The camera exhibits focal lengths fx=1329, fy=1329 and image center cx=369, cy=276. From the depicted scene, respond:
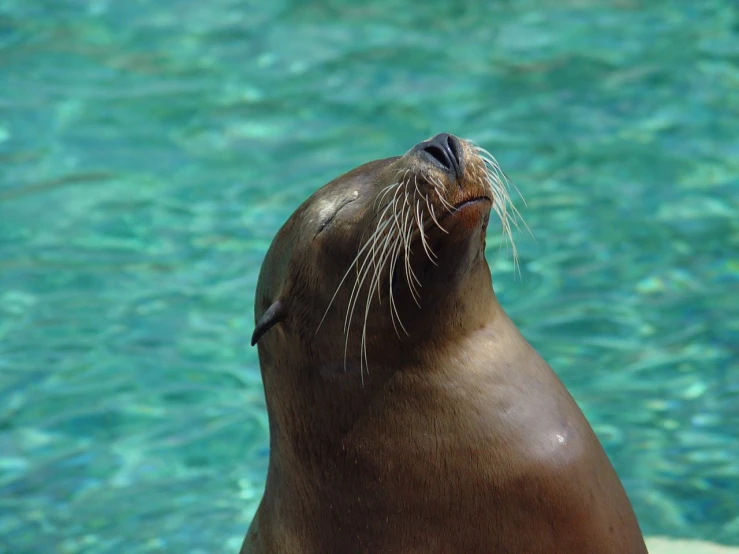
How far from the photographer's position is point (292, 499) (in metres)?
3.39

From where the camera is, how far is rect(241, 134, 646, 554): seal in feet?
10.1

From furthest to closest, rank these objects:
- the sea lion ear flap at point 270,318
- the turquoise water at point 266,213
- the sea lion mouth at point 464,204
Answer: the turquoise water at point 266,213 → the sea lion ear flap at point 270,318 → the sea lion mouth at point 464,204

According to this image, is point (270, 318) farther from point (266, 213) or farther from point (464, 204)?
point (266, 213)

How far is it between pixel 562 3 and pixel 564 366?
4.39 m

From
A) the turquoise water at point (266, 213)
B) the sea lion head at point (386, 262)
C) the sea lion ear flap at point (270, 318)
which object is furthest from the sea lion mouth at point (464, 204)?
the turquoise water at point (266, 213)

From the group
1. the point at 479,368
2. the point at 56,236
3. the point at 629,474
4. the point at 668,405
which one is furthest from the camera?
the point at 56,236

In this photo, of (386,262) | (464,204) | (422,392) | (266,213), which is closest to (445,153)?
(464,204)

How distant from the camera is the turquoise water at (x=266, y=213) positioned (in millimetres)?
5137

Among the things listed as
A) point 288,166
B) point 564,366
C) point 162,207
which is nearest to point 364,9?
point 288,166

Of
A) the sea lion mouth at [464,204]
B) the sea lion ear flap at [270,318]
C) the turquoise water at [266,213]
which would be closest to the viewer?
the sea lion mouth at [464,204]

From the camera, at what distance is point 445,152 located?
10.0 ft

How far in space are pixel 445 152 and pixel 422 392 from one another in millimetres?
578

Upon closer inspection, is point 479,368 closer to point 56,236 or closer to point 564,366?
point 564,366

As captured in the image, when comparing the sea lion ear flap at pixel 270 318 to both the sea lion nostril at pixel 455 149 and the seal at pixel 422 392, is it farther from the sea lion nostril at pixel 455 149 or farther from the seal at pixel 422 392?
the sea lion nostril at pixel 455 149
